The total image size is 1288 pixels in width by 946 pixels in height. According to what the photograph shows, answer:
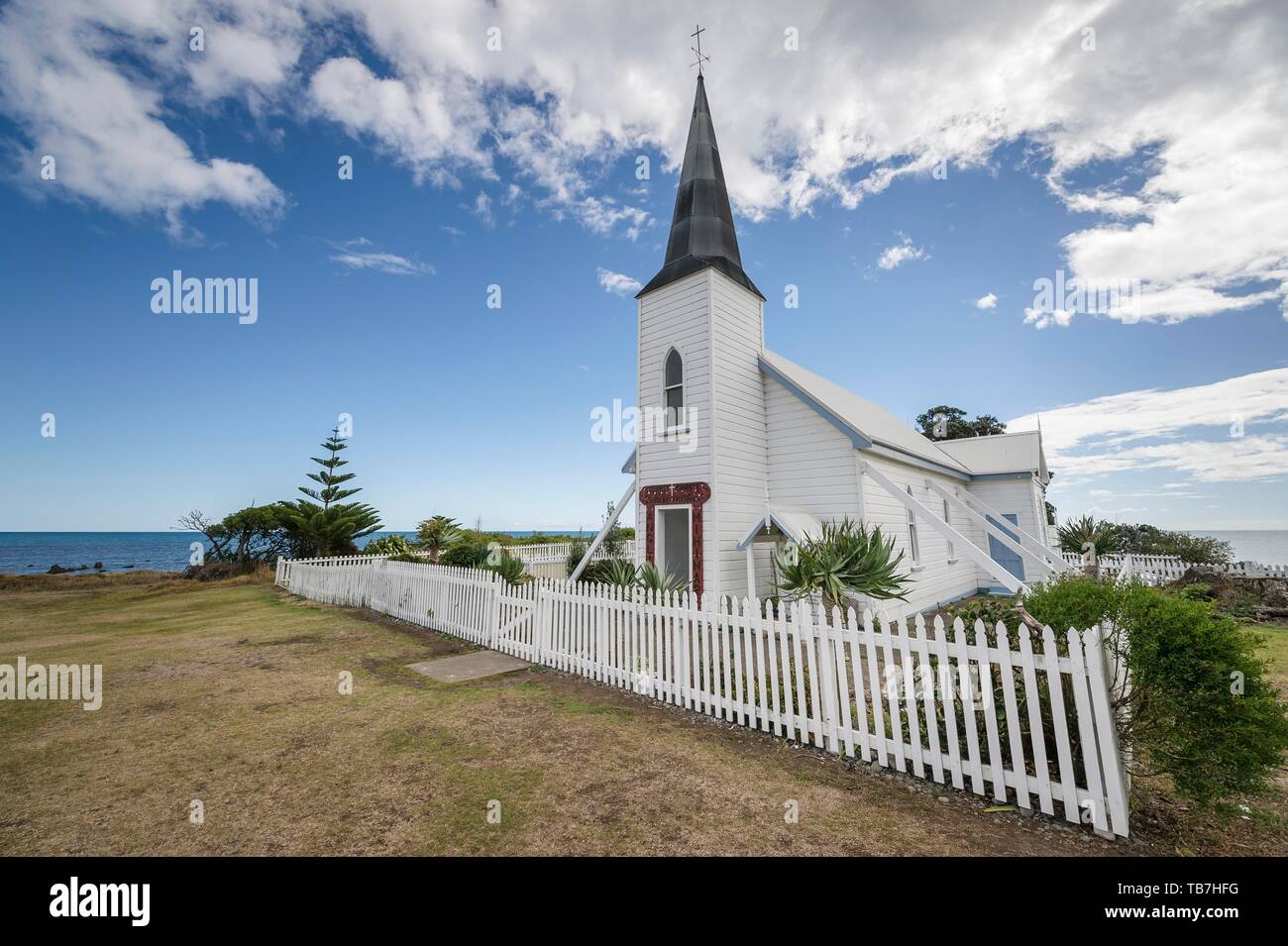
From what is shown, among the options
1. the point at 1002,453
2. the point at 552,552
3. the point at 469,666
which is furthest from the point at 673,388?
the point at 1002,453

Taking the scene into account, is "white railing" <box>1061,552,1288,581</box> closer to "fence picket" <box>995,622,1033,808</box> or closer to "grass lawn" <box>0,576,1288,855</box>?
"grass lawn" <box>0,576,1288,855</box>

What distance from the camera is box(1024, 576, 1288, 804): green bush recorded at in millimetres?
2953

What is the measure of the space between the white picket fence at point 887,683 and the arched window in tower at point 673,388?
499cm

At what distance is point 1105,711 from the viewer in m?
3.22

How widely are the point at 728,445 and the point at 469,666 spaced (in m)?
6.68

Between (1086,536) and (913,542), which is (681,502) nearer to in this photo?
(913,542)

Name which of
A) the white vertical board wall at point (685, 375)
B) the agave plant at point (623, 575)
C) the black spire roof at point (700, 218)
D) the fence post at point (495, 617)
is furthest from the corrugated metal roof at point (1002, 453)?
the fence post at point (495, 617)

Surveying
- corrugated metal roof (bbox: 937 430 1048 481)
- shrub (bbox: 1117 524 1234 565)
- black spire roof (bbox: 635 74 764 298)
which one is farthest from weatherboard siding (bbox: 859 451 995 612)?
shrub (bbox: 1117 524 1234 565)

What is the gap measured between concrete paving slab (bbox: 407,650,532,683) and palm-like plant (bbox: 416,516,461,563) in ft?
41.1

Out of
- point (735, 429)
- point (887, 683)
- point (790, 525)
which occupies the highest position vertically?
point (735, 429)

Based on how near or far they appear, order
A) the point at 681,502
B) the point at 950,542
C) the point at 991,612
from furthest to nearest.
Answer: the point at 950,542
the point at 681,502
the point at 991,612

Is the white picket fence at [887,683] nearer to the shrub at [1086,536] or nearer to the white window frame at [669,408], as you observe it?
the white window frame at [669,408]

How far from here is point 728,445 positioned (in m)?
10.8

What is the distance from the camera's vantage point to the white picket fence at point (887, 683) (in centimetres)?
337
